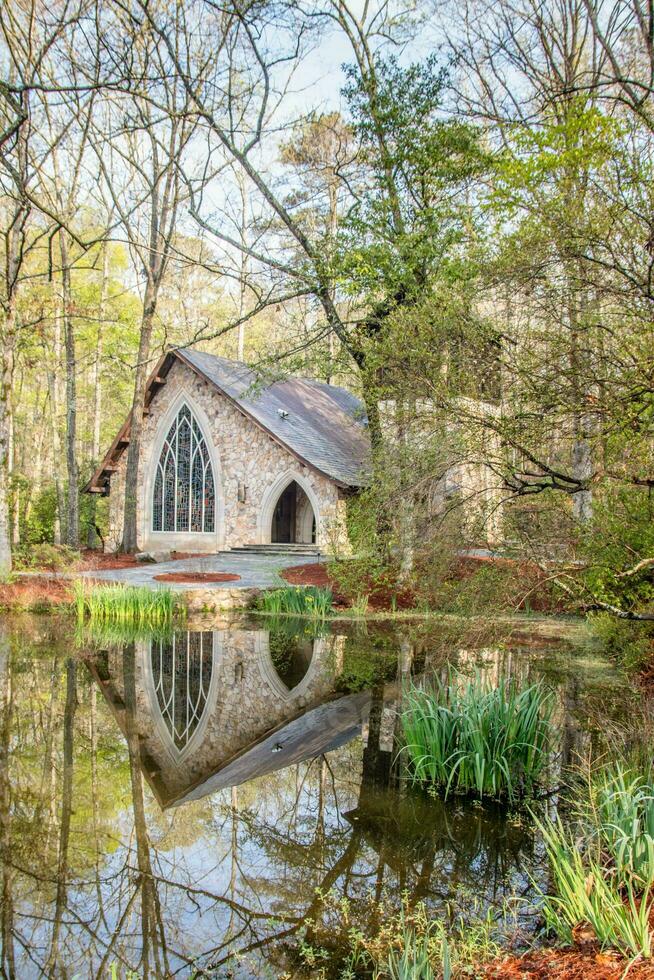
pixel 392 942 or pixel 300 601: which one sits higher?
pixel 300 601

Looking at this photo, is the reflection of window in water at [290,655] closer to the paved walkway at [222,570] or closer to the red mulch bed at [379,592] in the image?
the red mulch bed at [379,592]

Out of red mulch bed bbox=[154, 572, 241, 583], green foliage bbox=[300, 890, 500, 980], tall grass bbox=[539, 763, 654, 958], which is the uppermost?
red mulch bed bbox=[154, 572, 241, 583]

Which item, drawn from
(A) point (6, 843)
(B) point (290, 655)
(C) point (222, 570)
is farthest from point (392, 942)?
(C) point (222, 570)

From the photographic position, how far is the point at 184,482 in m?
21.2

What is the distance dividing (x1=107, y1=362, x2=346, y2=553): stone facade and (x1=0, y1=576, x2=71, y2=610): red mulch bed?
7.03 metres

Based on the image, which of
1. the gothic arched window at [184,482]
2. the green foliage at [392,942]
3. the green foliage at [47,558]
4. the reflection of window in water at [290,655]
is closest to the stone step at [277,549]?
the gothic arched window at [184,482]

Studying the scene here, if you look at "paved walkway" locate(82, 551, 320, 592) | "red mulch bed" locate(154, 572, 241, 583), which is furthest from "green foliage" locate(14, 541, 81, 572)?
"red mulch bed" locate(154, 572, 241, 583)

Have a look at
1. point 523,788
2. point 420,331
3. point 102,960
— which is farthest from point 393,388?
point 102,960

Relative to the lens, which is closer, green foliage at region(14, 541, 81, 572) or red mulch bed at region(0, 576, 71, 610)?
red mulch bed at region(0, 576, 71, 610)

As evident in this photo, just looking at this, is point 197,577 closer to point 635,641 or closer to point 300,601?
point 300,601

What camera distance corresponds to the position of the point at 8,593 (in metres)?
12.5

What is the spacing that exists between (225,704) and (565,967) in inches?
211

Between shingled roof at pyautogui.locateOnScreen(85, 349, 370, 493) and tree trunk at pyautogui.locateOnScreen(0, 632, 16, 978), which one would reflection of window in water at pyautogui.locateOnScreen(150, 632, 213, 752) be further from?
shingled roof at pyautogui.locateOnScreen(85, 349, 370, 493)

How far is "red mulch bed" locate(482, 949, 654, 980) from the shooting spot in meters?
2.59
